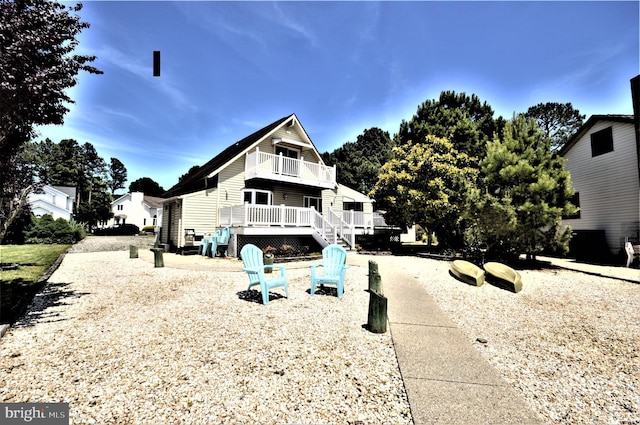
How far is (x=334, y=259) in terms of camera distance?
25.3 ft

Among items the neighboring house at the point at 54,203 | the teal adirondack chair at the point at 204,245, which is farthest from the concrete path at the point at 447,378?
the neighboring house at the point at 54,203

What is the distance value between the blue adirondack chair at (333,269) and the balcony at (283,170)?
10.1 metres

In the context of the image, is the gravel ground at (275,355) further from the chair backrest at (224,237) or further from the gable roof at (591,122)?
the gable roof at (591,122)

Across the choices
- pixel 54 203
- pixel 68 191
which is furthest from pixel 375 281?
pixel 68 191

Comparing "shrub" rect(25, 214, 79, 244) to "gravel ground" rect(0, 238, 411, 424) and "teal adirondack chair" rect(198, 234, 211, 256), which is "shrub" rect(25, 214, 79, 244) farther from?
"gravel ground" rect(0, 238, 411, 424)

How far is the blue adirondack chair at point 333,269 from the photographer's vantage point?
7254 millimetres

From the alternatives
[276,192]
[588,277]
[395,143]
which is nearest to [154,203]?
[276,192]

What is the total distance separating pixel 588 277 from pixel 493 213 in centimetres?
373

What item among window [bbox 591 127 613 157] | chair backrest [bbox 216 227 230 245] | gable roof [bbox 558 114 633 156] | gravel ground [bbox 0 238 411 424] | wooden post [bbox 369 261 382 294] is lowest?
gravel ground [bbox 0 238 411 424]

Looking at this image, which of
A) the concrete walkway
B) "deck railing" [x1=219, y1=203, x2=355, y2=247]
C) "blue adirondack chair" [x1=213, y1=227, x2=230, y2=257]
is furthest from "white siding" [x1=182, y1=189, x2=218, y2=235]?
the concrete walkway

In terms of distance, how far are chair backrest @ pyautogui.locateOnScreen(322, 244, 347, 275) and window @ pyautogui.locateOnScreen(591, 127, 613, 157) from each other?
17.4m

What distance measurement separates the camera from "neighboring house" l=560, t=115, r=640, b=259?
46.6 feet

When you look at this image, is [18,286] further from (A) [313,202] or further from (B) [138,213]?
(B) [138,213]

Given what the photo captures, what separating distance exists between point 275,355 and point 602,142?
829 inches
